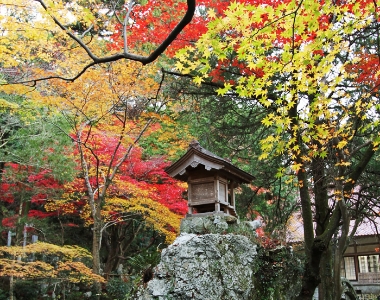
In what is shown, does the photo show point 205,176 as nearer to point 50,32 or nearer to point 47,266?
point 47,266

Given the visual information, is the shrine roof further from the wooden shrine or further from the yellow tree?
the yellow tree

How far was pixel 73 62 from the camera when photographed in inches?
444

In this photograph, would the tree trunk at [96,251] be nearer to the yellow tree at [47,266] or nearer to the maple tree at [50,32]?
the yellow tree at [47,266]

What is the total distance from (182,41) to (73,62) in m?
4.28

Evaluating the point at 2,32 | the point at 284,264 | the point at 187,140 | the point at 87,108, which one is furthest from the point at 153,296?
the point at 187,140

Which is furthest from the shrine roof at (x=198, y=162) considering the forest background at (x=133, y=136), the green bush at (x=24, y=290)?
the green bush at (x=24, y=290)

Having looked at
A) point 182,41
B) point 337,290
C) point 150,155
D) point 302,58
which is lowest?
point 337,290

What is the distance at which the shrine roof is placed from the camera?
9.78m

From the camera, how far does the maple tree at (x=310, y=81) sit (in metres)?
4.14

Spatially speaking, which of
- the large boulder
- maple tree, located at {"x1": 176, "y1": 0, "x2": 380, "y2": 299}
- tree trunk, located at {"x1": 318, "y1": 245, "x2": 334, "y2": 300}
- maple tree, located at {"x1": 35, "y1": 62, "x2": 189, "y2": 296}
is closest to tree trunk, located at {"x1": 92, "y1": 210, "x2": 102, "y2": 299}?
maple tree, located at {"x1": 35, "y1": 62, "x2": 189, "y2": 296}

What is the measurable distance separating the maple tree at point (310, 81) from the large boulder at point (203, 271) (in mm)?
1831

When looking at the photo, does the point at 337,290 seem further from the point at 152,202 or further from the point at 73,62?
the point at 73,62

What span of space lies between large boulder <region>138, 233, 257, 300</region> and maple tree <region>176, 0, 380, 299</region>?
6.01ft

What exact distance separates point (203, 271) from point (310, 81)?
477 centimetres
